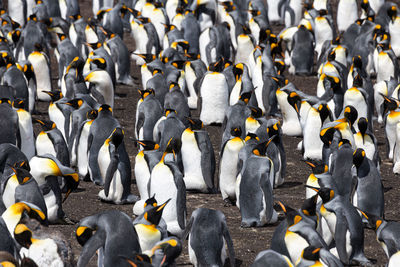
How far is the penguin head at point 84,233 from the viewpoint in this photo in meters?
6.75

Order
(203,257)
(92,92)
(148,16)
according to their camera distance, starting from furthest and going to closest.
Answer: (148,16) → (92,92) → (203,257)

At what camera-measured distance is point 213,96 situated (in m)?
12.1

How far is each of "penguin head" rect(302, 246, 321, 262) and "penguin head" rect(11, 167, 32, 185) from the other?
8.72 feet

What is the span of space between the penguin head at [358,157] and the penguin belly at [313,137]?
219cm

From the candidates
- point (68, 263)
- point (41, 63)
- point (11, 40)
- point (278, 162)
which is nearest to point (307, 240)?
point (68, 263)

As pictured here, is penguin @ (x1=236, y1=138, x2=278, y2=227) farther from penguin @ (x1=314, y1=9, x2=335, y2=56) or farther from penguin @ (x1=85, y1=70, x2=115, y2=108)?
penguin @ (x1=314, y1=9, x2=335, y2=56)

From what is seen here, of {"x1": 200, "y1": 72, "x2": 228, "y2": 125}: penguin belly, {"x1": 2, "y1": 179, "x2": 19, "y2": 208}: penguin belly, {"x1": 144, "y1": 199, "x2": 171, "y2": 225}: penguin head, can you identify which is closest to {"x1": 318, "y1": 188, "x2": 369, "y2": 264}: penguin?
{"x1": 144, "y1": 199, "x2": 171, "y2": 225}: penguin head

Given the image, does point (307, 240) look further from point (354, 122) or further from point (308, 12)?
point (308, 12)

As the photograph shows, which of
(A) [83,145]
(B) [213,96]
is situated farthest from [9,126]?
(B) [213,96]

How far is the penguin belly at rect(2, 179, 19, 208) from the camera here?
7.89 meters

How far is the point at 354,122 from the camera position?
36.2 ft

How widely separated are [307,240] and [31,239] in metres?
2.09

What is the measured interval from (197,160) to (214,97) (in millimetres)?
2688

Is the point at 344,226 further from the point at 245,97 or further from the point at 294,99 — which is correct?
the point at 294,99
